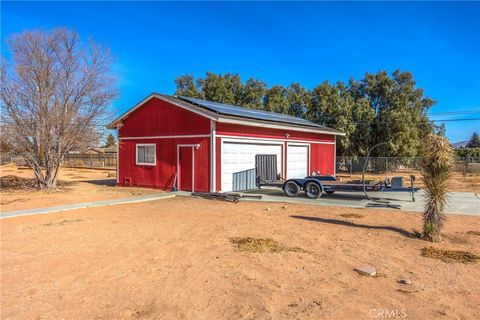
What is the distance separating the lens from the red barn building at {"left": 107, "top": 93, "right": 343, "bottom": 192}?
15.6 meters

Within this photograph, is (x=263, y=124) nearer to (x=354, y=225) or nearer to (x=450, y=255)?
(x=354, y=225)

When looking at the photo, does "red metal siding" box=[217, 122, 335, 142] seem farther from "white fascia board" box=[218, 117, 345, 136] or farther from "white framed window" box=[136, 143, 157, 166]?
"white framed window" box=[136, 143, 157, 166]

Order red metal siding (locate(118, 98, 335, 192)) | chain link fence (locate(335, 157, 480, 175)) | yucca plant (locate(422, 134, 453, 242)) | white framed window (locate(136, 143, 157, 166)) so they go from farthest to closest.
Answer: chain link fence (locate(335, 157, 480, 175)) → white framed window (locate(136, 143, 157, 166)) → red metal siding (locate(118, 98, 335, 192)) → yucca plant (locate(422, 134, 453, 242))

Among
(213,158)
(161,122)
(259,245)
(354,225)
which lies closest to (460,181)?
(213,158)

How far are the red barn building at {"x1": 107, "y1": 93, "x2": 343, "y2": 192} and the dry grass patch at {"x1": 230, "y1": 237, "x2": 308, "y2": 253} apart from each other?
8094 mm

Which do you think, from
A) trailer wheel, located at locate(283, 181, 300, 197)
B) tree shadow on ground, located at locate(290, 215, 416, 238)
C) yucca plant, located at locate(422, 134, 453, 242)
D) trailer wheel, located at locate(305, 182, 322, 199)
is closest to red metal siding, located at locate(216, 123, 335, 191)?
trailer wheel, located at locate(283, 181, 300, 197)

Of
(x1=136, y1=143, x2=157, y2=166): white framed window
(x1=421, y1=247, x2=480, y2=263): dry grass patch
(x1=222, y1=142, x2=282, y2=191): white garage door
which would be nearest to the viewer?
(x1=421, y1=247, x2=480, y2=263): dry grass patch

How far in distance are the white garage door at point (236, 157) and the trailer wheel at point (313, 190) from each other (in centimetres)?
354

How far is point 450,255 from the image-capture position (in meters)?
6.36

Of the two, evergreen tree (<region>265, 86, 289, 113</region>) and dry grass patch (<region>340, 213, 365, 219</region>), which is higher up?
evergreen tree (<region>265, 86, 289, 113</region>)

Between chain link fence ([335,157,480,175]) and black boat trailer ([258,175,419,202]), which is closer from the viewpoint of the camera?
black boat trailer ([258,175,419,202])

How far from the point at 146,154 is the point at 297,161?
8.32 meters

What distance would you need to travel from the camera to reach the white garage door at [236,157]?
15816mm

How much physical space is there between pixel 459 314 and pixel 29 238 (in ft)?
25.4
